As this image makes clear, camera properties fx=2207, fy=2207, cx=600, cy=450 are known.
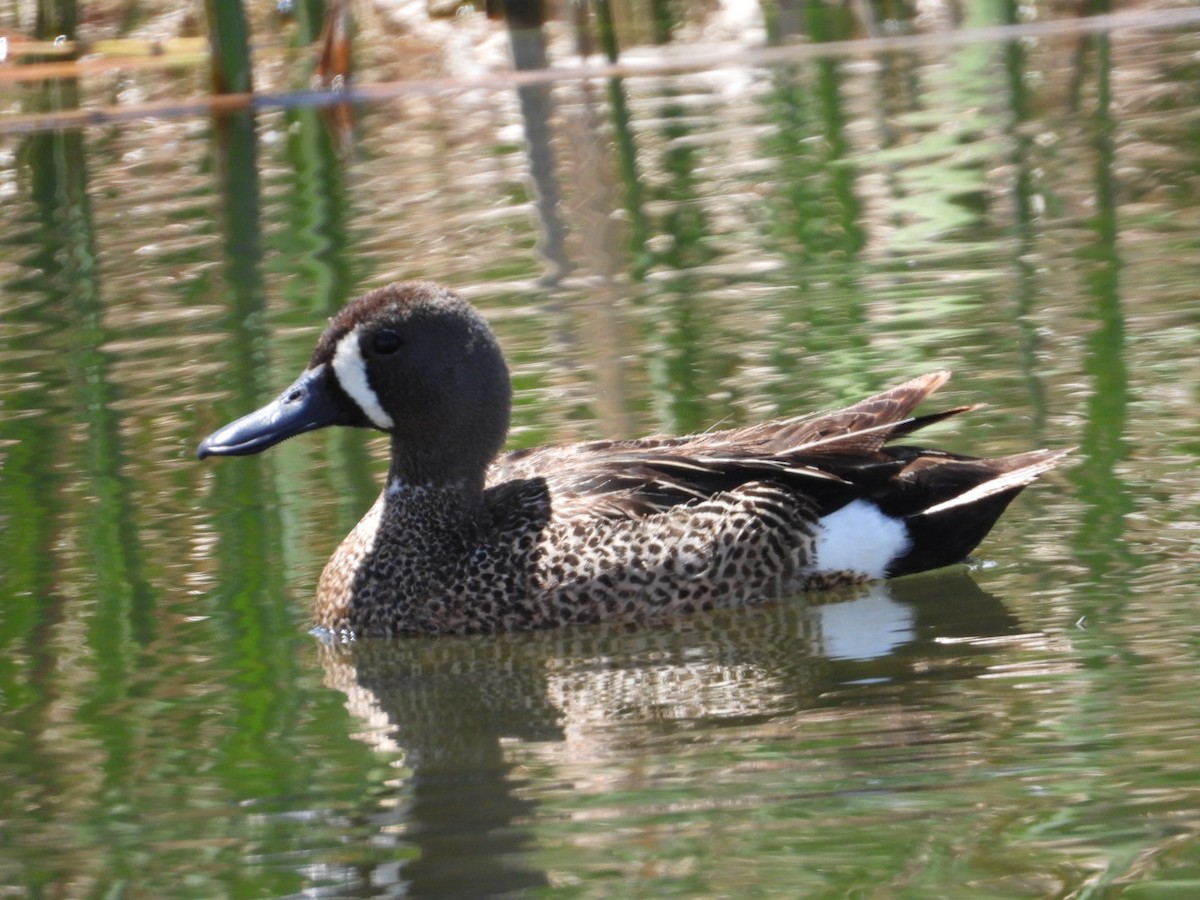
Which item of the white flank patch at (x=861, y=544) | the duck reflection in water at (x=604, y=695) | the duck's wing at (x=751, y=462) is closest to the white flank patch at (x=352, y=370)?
the duck's wing at (x=751, y=462)

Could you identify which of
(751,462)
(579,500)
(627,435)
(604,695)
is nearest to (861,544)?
(751,462)

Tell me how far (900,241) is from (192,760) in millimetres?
5763

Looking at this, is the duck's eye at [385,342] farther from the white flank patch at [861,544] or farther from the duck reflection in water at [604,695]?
the white flank patch at [861,544]

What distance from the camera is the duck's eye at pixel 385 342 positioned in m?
6.77

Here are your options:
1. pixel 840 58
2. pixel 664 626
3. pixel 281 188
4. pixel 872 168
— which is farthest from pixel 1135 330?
pixel 840 58

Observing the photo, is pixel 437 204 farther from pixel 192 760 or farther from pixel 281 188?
pixel 192 760

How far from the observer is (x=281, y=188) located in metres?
13.1

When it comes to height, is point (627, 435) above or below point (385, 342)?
below

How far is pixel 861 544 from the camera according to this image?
6688 millimetres

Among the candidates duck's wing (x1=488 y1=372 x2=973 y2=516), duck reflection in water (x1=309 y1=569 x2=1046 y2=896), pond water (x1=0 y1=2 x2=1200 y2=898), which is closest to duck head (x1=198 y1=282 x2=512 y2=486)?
duck's wing (x1=488 y1=372 x2=973 y2=516)

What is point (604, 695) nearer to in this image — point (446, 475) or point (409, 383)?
point (446, 475)

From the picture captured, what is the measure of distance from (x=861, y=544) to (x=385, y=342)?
5.17 feet

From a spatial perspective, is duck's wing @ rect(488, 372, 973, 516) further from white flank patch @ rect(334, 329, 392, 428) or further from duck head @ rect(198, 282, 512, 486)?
white flank patch @ rect(334, 329, 392, 428)

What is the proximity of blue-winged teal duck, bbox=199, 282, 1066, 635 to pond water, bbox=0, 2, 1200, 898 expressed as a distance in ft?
0.41
